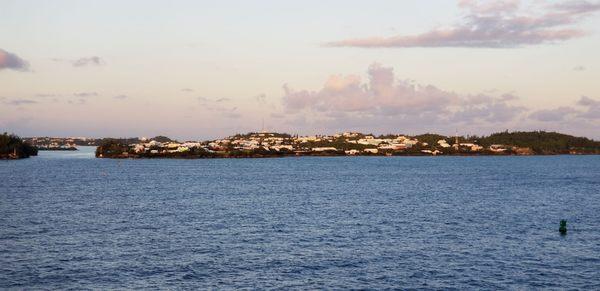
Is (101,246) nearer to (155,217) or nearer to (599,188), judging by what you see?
(155,217)

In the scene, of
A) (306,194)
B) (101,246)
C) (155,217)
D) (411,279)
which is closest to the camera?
(411,279)

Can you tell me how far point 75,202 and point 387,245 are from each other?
63.6 m

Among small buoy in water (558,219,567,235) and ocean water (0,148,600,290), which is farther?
small buoy in water (558,219,567,235)

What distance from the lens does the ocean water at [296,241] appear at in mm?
50562

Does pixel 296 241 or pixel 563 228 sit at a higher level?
pixel 563 228

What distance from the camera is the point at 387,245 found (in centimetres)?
6531

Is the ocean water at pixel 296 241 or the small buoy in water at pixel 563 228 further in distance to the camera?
the small buoy in water at pixel 563 228

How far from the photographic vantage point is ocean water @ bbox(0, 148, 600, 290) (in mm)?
50562

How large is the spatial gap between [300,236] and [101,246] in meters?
22.2

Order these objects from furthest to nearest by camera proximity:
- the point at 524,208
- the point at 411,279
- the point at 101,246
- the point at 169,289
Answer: the point at 524,208 → the point at 101,246 → the point at 411,279 → the point at 169,289

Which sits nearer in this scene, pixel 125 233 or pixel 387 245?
pixel 387 245

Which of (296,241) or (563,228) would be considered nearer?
(296,241)

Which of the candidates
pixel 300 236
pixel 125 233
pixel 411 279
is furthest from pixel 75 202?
pixel 411 279

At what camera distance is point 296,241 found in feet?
221
